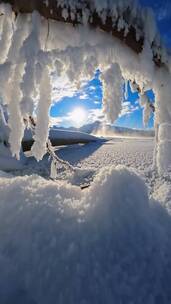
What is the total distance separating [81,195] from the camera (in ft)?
4.82

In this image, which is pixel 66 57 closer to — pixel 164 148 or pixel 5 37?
pixel 5 37

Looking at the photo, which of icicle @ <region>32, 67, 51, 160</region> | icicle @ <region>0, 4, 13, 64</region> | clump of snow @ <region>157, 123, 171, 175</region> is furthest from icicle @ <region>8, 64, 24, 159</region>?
clump of snow @ <region>157, 123, 171, 175</region>

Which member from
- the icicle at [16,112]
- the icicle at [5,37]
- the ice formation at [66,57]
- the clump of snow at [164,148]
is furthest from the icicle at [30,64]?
the clump of snow at [164,148]

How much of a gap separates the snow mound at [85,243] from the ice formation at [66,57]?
0.56 metres

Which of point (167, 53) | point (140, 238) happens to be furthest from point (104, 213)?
point (167, 53)

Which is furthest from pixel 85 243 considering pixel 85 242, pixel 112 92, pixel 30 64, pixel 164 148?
pixel 164 148

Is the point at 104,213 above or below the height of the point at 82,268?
above

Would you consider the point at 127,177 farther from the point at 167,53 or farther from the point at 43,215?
the point at 167,53

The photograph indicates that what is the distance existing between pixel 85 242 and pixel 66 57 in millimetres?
1057

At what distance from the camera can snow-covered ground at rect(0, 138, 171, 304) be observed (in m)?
1.02

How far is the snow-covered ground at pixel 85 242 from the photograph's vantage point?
1020mm

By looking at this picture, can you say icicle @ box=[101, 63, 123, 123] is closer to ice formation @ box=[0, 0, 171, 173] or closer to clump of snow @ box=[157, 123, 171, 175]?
ice formation @ box=[0, 0, 171, 173]

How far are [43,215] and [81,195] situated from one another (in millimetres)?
272

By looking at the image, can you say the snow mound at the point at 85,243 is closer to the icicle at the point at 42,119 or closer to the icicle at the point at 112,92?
the icicle at the point at 42,119
